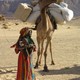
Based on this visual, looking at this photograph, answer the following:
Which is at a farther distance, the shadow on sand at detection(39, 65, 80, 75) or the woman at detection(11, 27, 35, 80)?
the shadow on sand at detection(39, 65, 80, 75)

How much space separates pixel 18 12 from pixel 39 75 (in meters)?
2.30

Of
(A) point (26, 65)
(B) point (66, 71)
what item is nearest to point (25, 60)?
(A) point (26, 65)

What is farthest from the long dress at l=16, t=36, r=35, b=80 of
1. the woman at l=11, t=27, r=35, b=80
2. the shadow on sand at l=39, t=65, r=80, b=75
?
the shadow on sand at l=39, t=65, r=80, b=75

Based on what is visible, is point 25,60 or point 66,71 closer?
point 25,60

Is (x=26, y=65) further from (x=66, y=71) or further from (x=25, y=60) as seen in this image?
(x=66, y=71)

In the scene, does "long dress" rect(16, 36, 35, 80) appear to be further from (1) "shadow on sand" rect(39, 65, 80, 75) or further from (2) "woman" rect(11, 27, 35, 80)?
(1) "shadow on sand" rect(39, 65, 80, 75)

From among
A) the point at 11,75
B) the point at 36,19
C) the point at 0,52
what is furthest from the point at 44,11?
the point at 0,52

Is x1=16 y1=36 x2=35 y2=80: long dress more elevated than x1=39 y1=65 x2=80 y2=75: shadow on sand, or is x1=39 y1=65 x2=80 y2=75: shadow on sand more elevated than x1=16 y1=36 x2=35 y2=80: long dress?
x1=16 y1=36 x2=35 y2=80: long dress

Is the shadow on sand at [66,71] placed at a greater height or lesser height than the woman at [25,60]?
lesser

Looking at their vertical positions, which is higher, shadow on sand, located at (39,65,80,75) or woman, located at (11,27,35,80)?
woman, located at (11,27,35,80)

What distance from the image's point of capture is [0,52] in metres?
15.9

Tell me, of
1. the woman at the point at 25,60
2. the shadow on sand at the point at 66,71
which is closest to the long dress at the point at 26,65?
the woman at the point at 25,60

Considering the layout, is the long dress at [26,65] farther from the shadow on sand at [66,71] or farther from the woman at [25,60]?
the shadow on sand at [66,71]

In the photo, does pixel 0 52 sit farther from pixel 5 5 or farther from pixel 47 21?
pixel 5 5
